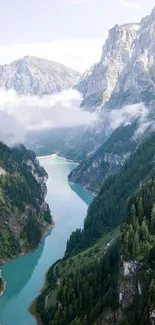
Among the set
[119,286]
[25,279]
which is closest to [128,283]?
[119,286]

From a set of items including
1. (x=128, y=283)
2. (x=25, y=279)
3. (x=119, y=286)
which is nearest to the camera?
(x=128, y=283)

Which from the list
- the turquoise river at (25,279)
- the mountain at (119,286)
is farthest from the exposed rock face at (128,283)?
the turquoise river at (25,279)

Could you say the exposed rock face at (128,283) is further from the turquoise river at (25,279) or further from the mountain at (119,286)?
the turquoise river at (25,279)

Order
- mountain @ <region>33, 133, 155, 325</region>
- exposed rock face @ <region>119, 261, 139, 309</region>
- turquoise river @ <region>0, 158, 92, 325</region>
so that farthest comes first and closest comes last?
turquoise river @ <region>0, 158, 92, 325</region>
exposed rock face @ <region>119, 261, 139, 309</region>
mountain @ <region>33, 133, 155, 325</region>

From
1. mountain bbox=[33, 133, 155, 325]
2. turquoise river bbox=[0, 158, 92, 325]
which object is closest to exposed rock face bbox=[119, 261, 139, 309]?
mountain bbox=[33, 133, 155, 325]

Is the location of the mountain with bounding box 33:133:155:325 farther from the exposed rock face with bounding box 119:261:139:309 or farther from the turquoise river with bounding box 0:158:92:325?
the turquoise river with bounding box 0:158:92:325

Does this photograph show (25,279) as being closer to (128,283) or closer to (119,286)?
(119,286)

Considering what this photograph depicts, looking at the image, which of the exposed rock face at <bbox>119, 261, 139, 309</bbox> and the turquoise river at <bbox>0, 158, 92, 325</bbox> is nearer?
the exposed rock face at <bbox>119, 261, 139, 309</bbox>

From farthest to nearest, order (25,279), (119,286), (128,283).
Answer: (25,279) → (119,286) → (128,283)

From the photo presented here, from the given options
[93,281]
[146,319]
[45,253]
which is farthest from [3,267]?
[146,319]

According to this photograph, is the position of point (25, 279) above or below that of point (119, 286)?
above

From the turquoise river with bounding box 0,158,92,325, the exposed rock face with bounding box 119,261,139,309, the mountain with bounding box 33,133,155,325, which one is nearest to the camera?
the mountain with bounding box 33,133,155,325
